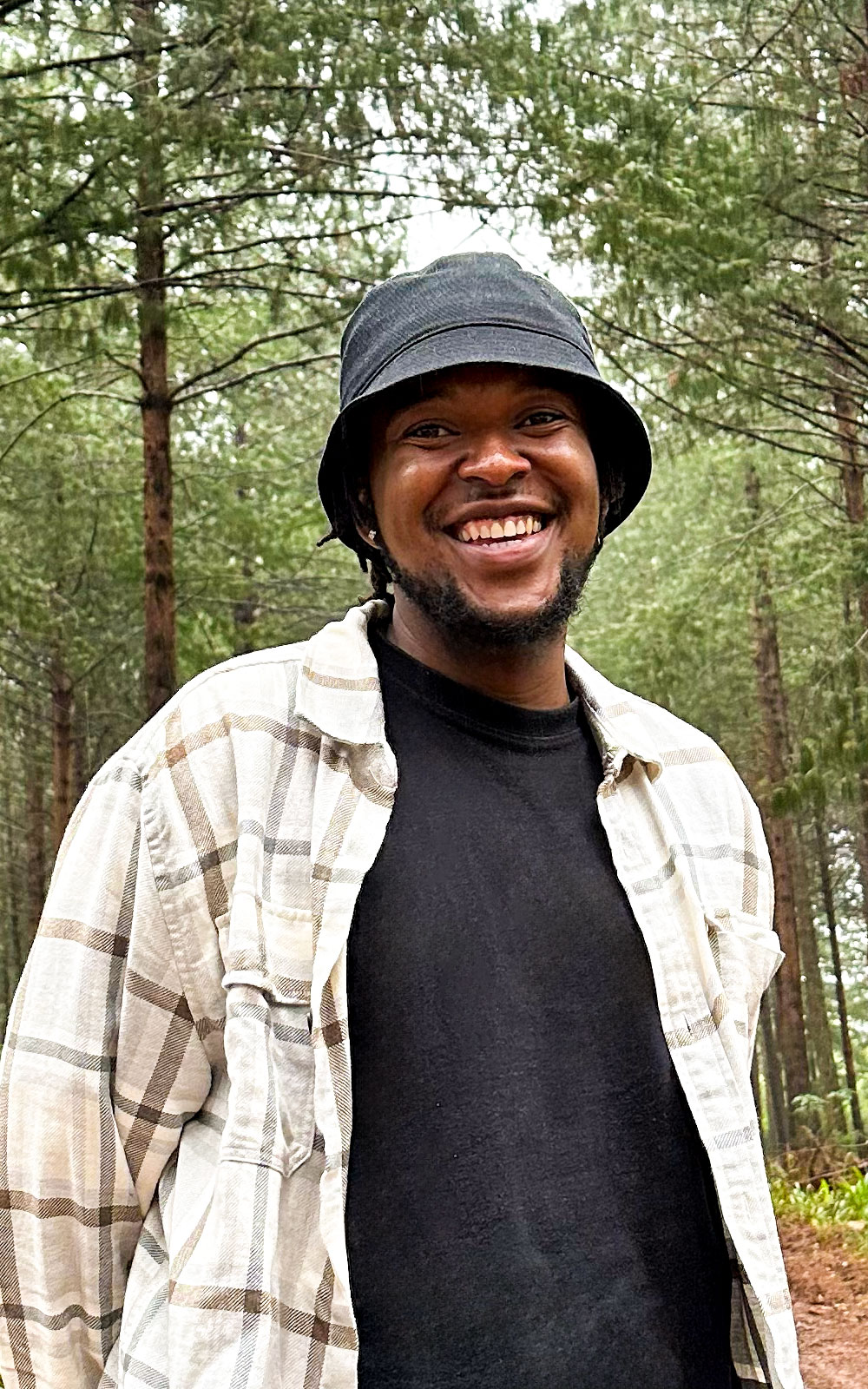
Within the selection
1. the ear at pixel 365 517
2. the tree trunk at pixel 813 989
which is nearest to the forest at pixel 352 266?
the ear at pixel 365 517

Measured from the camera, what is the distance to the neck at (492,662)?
7.02ft

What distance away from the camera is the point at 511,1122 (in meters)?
1.78

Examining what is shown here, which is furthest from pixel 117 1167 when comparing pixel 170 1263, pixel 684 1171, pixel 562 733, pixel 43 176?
pixel 43 176

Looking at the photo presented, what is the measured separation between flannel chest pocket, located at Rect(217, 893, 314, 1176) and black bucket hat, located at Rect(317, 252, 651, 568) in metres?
0.84

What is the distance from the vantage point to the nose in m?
2.06

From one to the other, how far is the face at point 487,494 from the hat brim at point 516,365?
49mm

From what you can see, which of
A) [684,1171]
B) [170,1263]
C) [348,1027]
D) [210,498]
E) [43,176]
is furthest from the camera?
[210,498]

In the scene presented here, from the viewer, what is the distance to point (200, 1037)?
5.86 ft

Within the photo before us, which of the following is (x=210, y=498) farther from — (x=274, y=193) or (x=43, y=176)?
(x=43, y=176)

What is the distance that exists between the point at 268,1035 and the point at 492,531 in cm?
84

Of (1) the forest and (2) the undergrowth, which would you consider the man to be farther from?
(2) the undergrowth

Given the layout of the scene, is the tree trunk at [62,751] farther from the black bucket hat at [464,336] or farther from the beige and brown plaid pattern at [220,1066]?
the beige and brown plaid pattern at [220,1066]

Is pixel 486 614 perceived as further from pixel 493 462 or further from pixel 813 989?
pixel 813 989

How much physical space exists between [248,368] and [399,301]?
34.3ft
